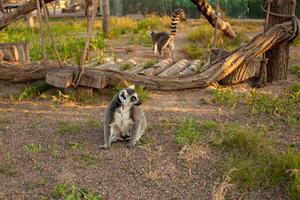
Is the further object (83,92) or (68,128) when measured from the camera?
(83,92)

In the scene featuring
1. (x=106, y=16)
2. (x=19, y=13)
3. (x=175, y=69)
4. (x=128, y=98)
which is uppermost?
(x=19, y=13)

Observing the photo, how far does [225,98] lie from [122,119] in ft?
7.27

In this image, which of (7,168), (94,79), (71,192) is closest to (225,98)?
(94,79)

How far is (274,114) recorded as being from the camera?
19.5ft

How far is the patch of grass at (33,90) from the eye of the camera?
6.62 metres

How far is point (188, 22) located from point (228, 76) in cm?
1140

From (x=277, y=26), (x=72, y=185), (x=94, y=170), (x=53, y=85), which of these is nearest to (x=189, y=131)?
(x=94, y=170)

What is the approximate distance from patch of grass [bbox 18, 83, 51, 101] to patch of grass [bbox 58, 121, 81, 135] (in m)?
1.34

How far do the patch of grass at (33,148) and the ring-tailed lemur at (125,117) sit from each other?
66cm

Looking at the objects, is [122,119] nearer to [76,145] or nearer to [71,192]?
Answer: [76,145]

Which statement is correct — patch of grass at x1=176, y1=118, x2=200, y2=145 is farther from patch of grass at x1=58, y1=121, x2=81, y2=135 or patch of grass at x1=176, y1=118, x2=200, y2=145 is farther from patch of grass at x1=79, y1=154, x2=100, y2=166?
patch of grass at x1=58, y1=121, x2=81, y2=135

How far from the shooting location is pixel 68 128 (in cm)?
532

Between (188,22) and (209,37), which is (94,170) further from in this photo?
(188,22)

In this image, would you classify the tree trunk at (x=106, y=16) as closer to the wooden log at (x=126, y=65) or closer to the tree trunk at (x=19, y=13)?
the wooden log at (x=126, y=65)
